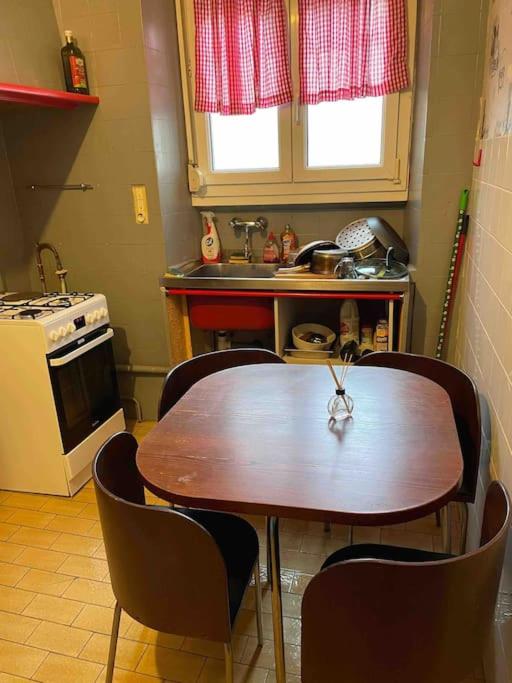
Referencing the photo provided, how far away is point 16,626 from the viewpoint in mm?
1714

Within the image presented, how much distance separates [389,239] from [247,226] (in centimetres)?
86

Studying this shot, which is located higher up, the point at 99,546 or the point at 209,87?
the point at 209,87

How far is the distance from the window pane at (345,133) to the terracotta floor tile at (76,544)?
2.20 meters

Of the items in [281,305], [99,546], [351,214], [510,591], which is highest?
[351,214]

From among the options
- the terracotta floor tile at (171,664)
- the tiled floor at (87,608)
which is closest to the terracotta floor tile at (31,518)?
the tiled floor at (87,608)

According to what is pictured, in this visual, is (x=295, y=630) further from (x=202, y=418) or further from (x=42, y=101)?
(x=42, y=101)

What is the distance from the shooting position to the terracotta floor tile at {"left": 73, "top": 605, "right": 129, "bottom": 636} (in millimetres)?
1685

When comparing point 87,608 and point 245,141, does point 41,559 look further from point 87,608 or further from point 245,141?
point 245,141

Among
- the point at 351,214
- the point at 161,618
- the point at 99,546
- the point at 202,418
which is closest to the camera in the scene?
the point at 161,618

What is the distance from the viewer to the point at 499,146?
1592mm

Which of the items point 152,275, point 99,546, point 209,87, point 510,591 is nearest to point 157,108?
point 209,87

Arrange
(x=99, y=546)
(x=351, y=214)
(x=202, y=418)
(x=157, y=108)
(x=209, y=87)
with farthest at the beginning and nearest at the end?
(x=351, y=214) < (x=209, y=87) < (x=157, y=108) < (x=99, y=546) < (x=202, y=418)

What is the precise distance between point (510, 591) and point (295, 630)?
719 millimetres

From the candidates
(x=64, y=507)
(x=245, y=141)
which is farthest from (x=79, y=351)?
(x=245, y=141)
